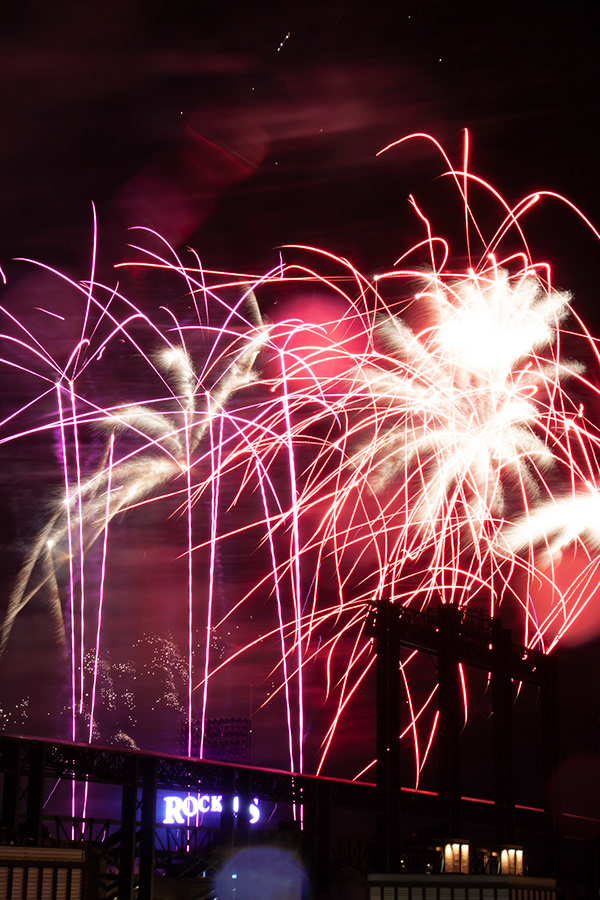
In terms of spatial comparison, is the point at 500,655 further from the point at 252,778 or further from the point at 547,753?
the point at 252,778

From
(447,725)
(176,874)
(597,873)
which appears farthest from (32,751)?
(597,873)

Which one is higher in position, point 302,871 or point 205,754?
point 205,754

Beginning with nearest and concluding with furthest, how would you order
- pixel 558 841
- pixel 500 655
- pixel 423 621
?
pixel 423 621, pixel 500 655, pixel 558 841

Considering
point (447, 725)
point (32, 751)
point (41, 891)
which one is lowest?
point (41, 891)

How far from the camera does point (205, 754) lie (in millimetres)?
67500

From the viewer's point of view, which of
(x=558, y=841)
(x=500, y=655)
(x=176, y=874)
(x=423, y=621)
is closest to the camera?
(x=176, y=874)

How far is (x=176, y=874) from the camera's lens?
38938 mm

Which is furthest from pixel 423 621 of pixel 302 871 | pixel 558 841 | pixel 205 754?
pixel 205 754

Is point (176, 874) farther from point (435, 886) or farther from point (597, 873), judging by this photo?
point (597, 873)

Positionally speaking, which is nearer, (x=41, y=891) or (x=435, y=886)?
(x=41, y=891)

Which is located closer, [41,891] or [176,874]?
[41,891]

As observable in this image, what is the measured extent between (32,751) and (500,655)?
25033mm

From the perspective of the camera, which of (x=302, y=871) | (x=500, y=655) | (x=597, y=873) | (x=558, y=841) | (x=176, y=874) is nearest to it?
(x=176, y=874)

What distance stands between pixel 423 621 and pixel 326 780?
739 centimetres
